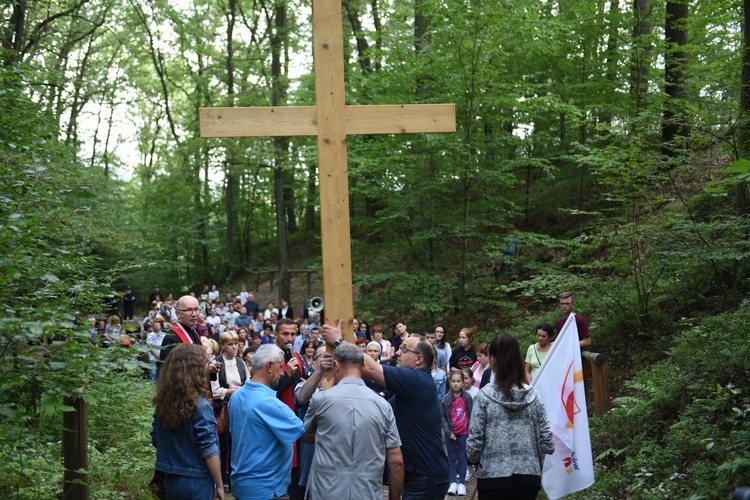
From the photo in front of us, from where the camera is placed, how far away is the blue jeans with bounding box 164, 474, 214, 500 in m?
4.71

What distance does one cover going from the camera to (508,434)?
4.84 metres

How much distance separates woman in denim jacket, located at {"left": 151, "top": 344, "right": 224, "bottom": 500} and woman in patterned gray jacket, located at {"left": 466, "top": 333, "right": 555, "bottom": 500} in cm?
166

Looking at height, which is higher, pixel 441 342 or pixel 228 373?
pixel 228 373

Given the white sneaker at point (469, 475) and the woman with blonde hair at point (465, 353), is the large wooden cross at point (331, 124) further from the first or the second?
the woman with blonde hair at point (465, 353)

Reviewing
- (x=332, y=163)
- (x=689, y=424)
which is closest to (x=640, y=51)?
(x=689, y=424)

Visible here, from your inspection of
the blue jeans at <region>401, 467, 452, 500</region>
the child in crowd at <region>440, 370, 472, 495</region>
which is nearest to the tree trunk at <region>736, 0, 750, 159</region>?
the child in crowd at <region>440, 370, 472, 495</region>

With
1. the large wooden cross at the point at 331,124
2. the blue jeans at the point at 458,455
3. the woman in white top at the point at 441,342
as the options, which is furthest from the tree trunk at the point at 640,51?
the large wooden cross at the point at 331,124

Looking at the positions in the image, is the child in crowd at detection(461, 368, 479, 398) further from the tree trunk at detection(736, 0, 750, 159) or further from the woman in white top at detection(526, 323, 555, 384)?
the tree trunk at detection(736, 0, 750, 159)

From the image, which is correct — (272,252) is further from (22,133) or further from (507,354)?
(507,354)

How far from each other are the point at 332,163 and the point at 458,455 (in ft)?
15.4

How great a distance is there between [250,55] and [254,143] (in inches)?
269

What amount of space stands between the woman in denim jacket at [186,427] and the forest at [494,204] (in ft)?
0.86

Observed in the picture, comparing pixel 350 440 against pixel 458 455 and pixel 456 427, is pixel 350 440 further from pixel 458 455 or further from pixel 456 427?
pixel 458 455

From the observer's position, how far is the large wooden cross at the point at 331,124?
5727 millimetres
